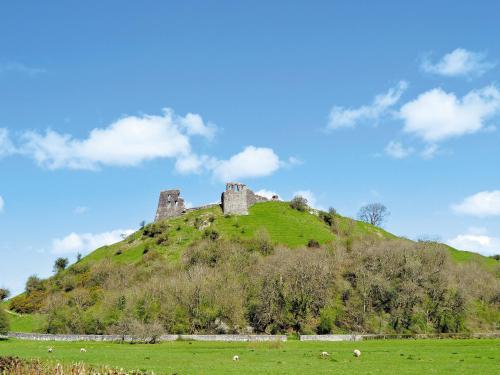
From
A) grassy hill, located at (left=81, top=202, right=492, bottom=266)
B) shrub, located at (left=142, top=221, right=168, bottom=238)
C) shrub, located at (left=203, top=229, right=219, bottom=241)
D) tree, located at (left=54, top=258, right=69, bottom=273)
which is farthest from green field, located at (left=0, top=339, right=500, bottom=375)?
tree, located at (left=54, top=258, right=69, bottom=273)

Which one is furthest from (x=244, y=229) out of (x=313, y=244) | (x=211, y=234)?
(x=313, y=244)

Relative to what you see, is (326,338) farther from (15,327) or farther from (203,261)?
(15,327)

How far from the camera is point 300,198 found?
620ft

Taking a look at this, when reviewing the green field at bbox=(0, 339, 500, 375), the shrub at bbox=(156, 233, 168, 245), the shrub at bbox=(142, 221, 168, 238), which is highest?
the shrub at bbox=(142, 221, 168, 238)

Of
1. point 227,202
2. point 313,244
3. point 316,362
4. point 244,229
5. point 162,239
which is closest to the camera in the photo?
point 316,362

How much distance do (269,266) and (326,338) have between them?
28.1 meters

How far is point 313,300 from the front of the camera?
96.8 m

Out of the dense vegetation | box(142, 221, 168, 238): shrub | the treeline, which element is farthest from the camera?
box(142, 221, 168, 238): shrub

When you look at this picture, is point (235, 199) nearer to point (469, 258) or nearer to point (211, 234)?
point (211, 234)

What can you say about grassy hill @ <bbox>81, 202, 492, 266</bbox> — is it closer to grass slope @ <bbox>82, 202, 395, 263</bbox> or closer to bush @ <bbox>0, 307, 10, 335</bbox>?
grass slope @ <bbox>82, 202, 395, 263</bbox>

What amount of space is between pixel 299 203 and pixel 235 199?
2632 cm

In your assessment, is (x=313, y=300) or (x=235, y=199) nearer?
(x=313, y=300)

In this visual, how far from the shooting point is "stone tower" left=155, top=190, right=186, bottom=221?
18038 cm

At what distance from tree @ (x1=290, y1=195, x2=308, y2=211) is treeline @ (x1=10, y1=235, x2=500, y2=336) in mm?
68314
